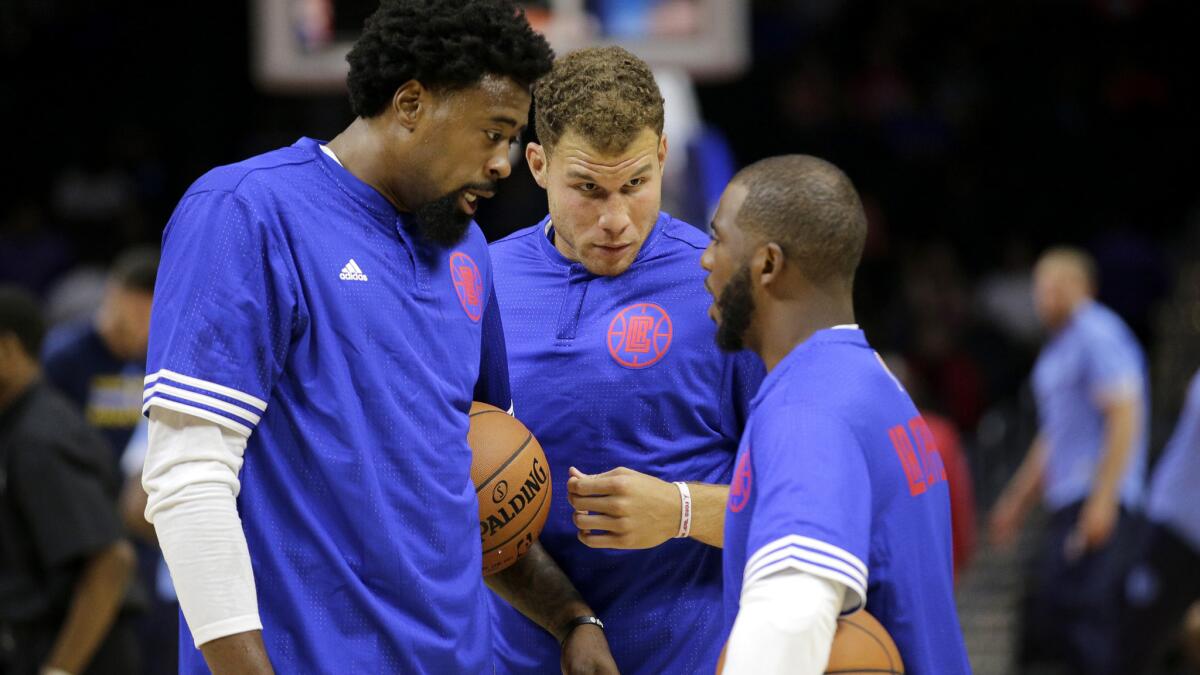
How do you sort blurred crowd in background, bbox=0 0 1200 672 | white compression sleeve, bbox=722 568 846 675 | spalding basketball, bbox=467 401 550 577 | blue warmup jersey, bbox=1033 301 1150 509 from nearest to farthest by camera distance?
1. white compression sleeve, bbox=722 568 846 675
2. spalding basketball, bbox=467 401 550 577
3. blue warmup jersey, bbox=1033 301 1150 509
4. blurred crowd in background, bbox=0 0 1200 672

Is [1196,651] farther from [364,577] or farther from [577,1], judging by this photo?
[364,577]

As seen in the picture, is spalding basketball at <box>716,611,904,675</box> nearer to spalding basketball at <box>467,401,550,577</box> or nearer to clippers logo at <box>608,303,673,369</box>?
spalding basketball at <box>467,401,550,577</box>

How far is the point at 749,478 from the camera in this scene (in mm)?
2832

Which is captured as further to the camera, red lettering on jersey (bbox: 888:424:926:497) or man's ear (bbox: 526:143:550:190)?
man's ear (bbox: 526:143:550:190)

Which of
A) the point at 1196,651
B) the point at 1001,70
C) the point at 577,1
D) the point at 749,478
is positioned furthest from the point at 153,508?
the point at 1001,70

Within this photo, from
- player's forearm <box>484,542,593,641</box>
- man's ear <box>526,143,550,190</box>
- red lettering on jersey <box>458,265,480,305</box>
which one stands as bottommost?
player's forearm <box>484,542,593,641</box>

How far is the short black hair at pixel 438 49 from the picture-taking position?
3.03 m

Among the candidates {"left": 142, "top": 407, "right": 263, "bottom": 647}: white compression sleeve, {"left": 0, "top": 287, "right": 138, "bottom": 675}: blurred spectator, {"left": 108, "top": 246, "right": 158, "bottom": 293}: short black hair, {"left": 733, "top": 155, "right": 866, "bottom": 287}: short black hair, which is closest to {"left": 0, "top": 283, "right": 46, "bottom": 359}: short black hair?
{"left": 0, "top": 287, "right": 138, "bottom": 675}: blurred spectator

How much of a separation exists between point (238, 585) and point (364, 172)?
855 millimetres

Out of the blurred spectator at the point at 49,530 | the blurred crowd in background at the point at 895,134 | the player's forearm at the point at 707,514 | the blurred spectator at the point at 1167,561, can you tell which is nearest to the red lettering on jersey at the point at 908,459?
the player's forearm at the point at 707,514

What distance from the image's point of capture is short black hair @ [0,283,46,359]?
6.28 m

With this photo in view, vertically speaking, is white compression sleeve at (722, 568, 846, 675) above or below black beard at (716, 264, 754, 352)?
below

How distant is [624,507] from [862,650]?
2.73ft

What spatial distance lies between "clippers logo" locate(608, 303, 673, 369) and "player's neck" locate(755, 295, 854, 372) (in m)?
0.69
